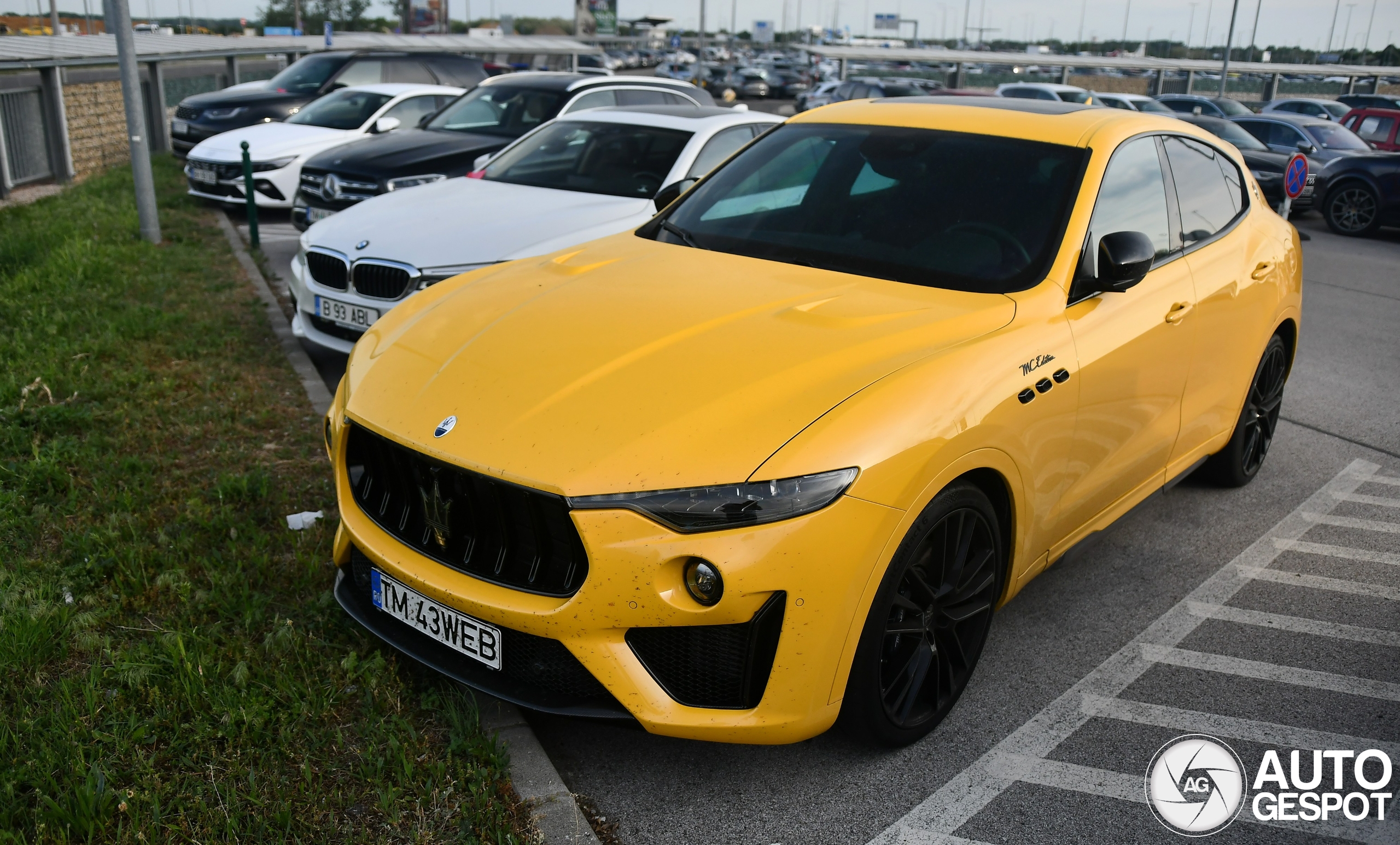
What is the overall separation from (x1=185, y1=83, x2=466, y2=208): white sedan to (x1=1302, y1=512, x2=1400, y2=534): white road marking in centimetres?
932

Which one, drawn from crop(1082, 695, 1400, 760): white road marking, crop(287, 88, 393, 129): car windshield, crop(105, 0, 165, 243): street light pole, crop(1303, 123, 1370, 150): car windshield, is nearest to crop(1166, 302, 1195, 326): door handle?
crop(1082, 695, 1400, 760): white road marking

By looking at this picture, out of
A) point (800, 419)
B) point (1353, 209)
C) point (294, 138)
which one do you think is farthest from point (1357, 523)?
point (1353, 209)

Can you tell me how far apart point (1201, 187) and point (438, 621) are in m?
3.51

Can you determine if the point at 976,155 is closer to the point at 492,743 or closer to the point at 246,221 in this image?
the point at 492,743

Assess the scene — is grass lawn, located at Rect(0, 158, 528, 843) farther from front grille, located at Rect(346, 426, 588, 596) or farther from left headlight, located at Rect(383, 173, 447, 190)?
left headlight, located at Rect(383, 173, 447, 190)

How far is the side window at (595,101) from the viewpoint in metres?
10.1

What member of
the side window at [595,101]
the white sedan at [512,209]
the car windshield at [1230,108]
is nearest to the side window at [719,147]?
the white sedan at [512,209]

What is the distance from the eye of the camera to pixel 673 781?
2986 mm

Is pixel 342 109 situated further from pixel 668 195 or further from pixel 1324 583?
pixel 1324 583

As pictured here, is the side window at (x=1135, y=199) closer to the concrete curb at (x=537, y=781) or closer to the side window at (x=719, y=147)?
the concrete curb at (x=537, y=781)

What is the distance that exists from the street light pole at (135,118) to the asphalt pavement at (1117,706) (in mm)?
8172

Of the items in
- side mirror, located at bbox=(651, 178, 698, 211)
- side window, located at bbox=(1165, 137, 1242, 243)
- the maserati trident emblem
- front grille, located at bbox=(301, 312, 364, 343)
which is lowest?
front grille, located at bbox=(301, 312, 364, 343)

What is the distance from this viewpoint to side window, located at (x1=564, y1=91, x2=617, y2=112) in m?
10.1

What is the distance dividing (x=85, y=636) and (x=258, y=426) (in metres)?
2.15
